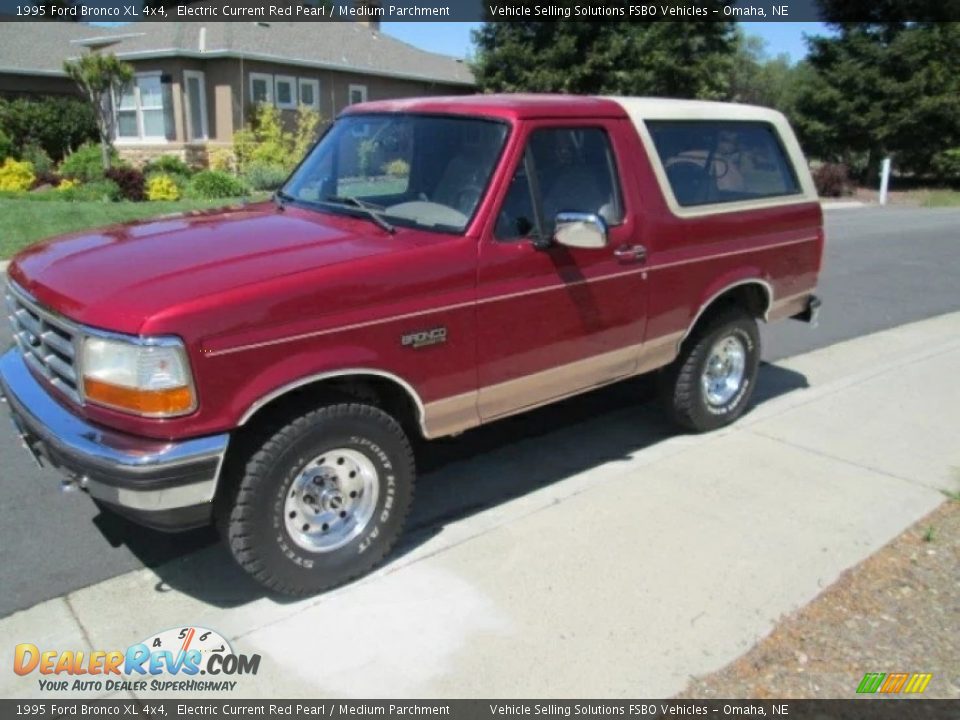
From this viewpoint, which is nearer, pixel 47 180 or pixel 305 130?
pixel 47 180

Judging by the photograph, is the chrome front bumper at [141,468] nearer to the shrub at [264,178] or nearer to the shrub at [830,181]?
the shrub at [264,178]

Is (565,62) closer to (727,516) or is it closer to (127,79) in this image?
(127,79)

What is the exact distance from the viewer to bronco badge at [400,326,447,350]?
350cm

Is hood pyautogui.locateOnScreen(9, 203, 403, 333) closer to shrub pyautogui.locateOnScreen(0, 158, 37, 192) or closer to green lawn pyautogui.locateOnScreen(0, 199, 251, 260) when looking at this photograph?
green lawn pyautogui.locateOnScreen(0, 199, 251, 260)

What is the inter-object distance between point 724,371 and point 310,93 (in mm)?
23750

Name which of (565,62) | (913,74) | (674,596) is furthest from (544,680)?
(913,74)

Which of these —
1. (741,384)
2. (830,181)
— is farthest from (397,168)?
(830,181)

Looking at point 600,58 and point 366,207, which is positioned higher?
point 600,58

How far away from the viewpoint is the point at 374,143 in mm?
4406

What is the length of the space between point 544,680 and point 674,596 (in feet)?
2.67

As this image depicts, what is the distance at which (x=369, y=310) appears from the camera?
3354mm

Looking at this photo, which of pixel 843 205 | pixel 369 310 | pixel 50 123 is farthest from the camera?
pixel 843 205

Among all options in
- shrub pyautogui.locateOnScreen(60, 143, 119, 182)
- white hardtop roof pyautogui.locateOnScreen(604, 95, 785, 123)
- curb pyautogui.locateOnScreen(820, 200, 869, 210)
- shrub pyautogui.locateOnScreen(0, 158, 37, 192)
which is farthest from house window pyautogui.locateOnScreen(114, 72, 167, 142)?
white hardtop roof pyautogui.locateOnScreen(604, 95, 785, 123)

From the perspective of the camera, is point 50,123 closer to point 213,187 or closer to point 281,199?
point 213,187
